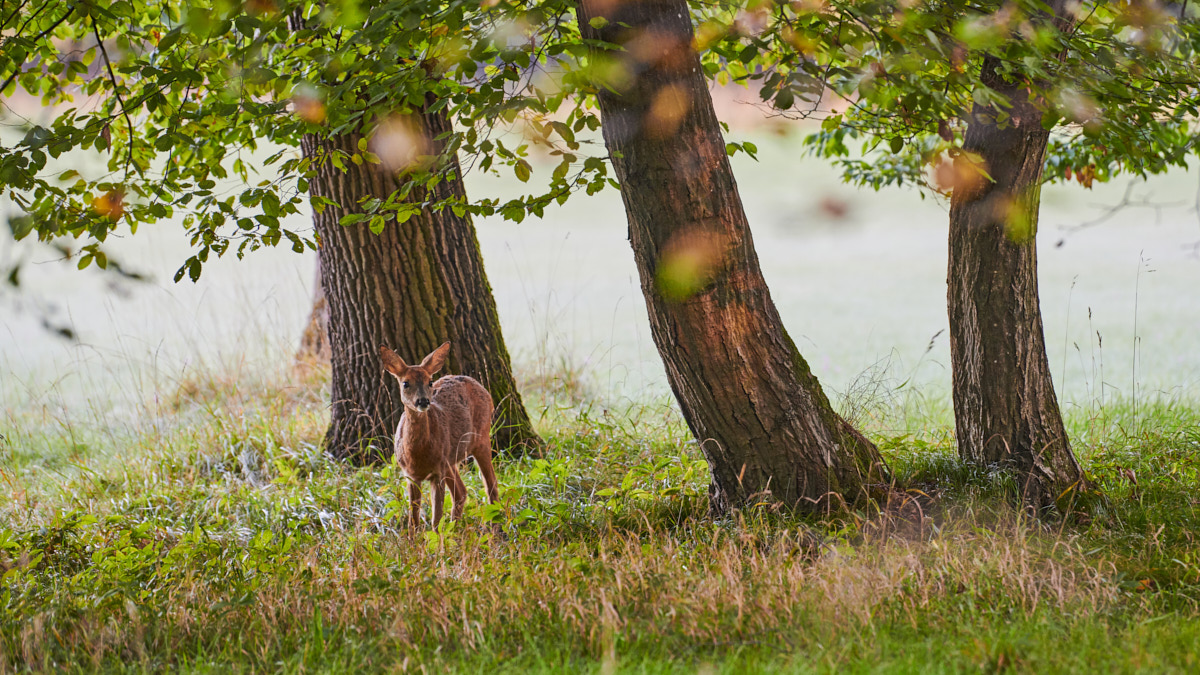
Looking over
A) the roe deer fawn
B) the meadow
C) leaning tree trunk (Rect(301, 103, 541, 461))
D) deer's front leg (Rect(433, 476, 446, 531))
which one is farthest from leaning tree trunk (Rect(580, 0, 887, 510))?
leaning tree trunk (Rect(301, 103, 541, 461))

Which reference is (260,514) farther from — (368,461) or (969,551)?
(969,551)

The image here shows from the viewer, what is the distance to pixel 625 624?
3334mm

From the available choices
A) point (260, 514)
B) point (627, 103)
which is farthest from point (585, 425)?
point (627, 103)

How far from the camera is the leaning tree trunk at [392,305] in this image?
6.17m

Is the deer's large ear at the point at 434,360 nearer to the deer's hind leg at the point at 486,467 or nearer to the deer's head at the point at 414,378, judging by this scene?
the deer's head at the point at 414,378

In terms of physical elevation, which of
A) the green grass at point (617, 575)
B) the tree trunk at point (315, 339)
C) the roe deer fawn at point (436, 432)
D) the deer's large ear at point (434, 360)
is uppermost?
the tree trunk at point (315, 339)

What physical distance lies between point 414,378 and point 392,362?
0.48ft

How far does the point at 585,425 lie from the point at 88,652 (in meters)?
3.89

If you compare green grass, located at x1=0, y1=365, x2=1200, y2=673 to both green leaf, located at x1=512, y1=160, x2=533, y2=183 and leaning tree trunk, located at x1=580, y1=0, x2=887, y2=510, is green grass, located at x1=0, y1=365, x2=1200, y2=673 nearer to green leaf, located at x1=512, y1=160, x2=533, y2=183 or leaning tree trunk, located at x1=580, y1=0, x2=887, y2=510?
leaning tree trunk, located at x1=580, y1=0, x2=887, y2=510

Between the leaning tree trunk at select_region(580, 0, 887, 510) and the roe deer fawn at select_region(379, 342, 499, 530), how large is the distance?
1185 millimetres

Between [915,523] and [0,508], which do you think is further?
[0,508]

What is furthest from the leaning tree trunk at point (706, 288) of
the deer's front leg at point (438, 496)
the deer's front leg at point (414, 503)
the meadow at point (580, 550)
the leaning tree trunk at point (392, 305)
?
the leaning tree trunk at point (392, 305)

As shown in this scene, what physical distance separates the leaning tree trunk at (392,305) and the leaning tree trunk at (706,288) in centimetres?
212

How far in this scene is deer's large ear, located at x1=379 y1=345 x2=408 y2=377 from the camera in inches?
181
